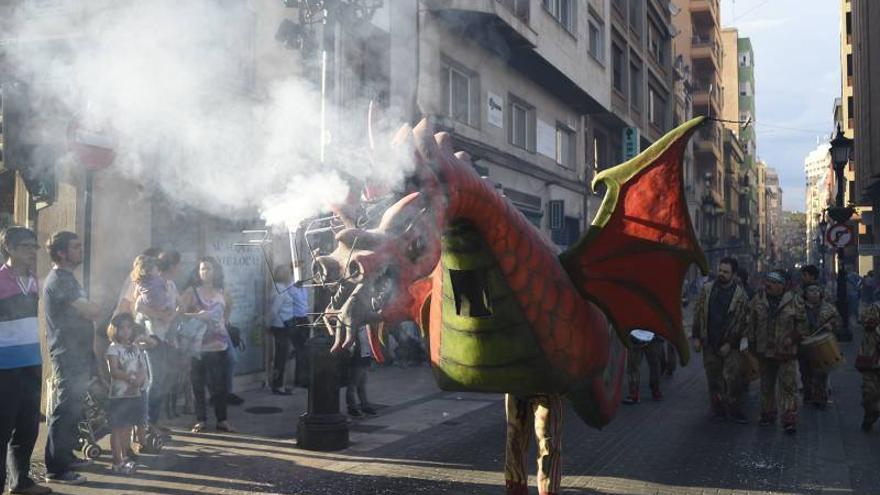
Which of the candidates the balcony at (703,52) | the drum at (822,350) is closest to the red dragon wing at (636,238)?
the drum at (822,350)

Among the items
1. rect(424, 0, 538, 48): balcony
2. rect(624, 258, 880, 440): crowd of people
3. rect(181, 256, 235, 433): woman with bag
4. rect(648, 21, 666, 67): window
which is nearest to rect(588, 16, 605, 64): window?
rect(424, 0, 538, 48): balcony

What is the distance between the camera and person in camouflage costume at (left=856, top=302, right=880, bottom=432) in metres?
7.24

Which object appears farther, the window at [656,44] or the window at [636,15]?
the window at [656,44]

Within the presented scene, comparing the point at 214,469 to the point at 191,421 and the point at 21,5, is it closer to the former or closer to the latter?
the point at 191,421

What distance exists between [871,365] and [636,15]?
2159 centimetres

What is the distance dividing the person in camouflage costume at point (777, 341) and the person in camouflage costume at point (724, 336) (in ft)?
0.53

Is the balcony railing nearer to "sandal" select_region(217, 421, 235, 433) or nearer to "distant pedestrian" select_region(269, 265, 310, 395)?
"distant pedestrian" select_region(269, 265, 310, 395)

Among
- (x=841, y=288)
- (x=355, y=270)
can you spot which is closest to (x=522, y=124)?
(x=841, y=288)

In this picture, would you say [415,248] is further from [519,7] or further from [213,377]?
[519,7]

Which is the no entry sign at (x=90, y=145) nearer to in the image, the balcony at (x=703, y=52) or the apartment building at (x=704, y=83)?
the apartment building at (x=704, y=83)

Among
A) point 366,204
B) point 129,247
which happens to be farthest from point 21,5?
point 366,204

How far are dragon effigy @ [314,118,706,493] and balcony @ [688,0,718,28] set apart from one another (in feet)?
140

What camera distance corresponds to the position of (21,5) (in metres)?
5.46

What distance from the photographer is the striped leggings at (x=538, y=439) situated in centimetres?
362
